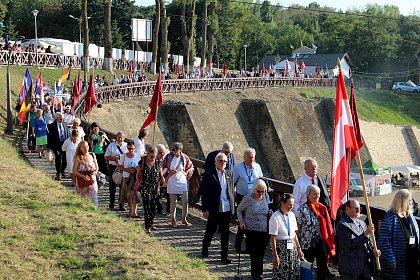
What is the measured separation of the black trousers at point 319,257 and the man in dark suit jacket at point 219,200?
1518 mm

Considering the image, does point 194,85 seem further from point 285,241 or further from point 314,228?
point 285,241

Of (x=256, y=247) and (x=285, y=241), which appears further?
(x=256, y=247)

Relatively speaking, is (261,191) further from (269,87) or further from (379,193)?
(269,87)

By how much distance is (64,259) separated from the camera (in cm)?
791

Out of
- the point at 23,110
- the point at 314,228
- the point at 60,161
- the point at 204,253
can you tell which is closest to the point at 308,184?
the point at 314,228

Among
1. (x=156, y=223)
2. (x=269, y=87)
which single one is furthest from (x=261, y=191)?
(x=269, y=87)

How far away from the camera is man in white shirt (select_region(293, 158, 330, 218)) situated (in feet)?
30.0

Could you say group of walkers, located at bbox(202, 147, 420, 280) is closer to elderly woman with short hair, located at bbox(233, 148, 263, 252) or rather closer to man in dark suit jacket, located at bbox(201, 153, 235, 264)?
man in dark suit jacket, located at bbox(201, 153, 235, 264)

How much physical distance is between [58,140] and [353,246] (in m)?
9.89

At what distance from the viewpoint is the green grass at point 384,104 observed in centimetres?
6122

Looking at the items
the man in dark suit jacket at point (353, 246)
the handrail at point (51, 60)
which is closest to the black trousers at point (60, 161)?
the man in dark suit jacket at point (353, 246)

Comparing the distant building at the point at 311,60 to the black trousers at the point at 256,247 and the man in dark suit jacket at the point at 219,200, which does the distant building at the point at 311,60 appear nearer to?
the man in dark suit jacket at the point at 219,200

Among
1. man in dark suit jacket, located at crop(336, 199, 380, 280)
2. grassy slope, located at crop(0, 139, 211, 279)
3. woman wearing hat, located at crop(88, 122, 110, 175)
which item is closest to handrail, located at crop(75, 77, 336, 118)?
woman wearing hat, located at crop(88, 122, 110, 175)

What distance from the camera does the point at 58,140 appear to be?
1599 centimetres
